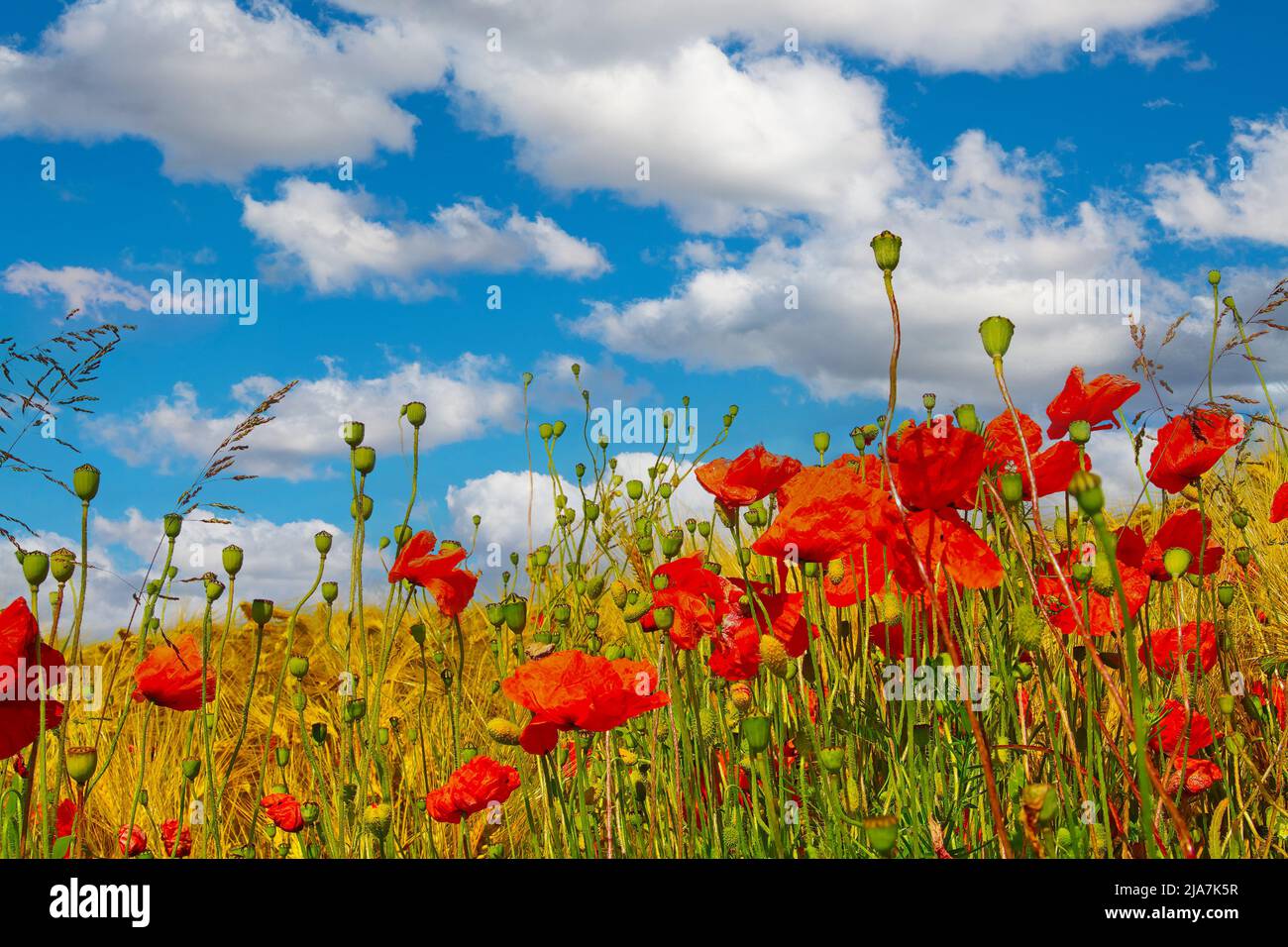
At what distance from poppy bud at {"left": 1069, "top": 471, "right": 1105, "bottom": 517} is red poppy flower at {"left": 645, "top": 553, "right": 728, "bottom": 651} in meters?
0.84

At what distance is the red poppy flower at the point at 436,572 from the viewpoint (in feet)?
5.14

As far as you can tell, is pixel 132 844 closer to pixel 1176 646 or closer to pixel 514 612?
pixel 514 612

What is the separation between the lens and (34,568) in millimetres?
1181

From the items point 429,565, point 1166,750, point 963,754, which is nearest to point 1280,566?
point 1166,750

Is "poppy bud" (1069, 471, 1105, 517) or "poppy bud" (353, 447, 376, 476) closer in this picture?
"poppy bud" (1069, 471, 1105, 517)

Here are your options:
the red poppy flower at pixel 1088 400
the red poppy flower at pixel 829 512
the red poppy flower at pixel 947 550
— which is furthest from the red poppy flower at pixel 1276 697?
the red poppy flower at pixel 829 512

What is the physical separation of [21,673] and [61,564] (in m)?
0.14

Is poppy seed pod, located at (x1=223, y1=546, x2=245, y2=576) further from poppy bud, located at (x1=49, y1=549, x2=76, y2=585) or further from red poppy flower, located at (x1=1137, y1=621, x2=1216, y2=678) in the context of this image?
red poppy flower, located at (x1=1137, y1=621, x2=1216, y2=678)

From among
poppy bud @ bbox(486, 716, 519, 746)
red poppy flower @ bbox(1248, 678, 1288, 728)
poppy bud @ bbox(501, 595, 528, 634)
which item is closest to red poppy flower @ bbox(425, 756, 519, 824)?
poppy bud @ bbox(486, 716, 519, 746)

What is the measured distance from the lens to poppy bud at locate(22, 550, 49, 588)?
3.86 ft

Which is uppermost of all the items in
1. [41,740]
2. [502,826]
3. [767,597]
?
[767,597]

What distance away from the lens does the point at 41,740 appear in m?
1.15
